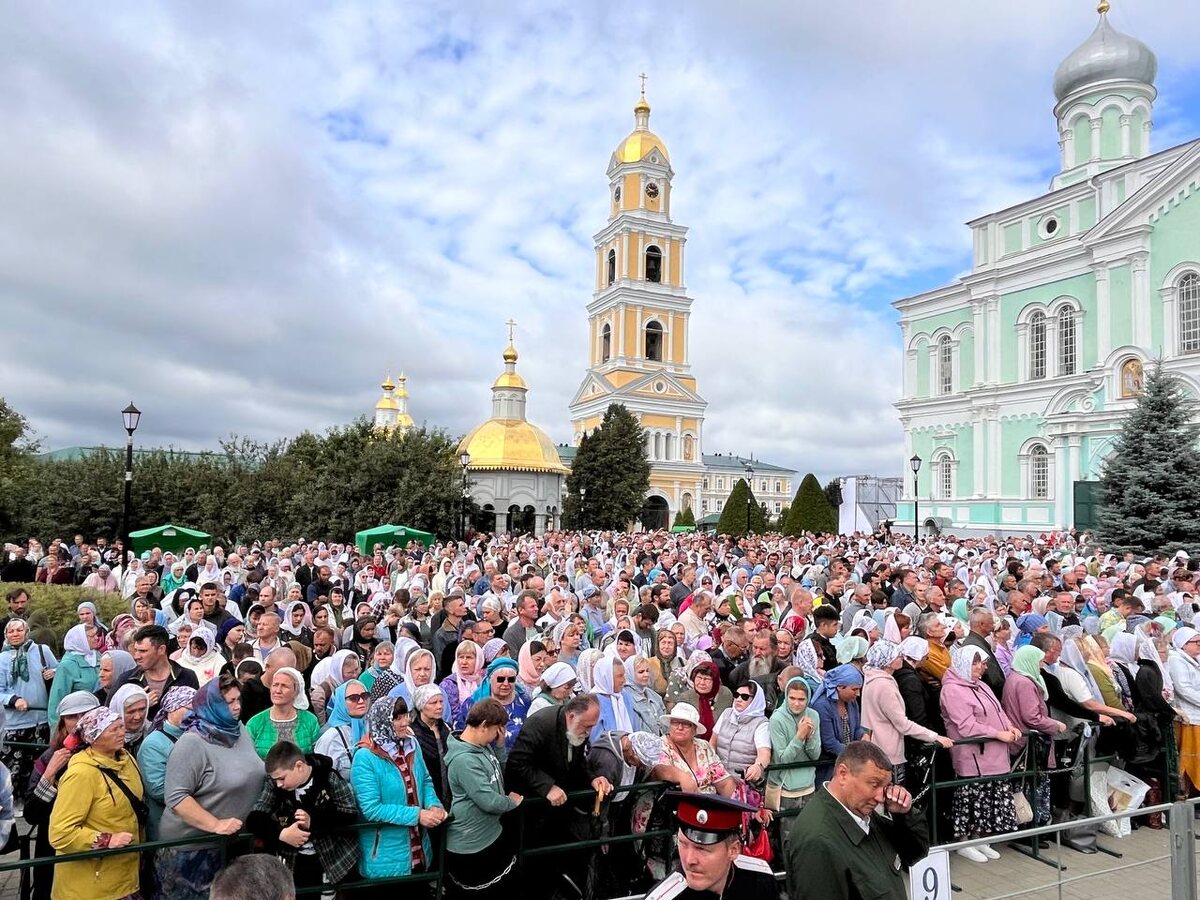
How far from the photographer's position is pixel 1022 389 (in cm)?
3916

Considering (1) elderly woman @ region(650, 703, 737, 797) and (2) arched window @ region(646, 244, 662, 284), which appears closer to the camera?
(1) elderly woman @ region(650, 703, 737, 797)

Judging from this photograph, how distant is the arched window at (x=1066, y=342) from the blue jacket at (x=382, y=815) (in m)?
41.1

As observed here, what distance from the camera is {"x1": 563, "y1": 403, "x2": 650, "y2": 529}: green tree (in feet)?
166

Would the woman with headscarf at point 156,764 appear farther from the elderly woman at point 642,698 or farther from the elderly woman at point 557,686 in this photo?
the elderly woman at point 642,698

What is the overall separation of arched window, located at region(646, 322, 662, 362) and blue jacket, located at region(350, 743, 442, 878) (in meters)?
62.6

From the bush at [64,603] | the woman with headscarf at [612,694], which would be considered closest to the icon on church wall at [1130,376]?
the woman with headscarf at [612,694]

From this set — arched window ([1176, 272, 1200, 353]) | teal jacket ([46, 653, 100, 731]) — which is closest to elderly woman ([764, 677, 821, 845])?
teal jacket ([46, 653, 100, 731])

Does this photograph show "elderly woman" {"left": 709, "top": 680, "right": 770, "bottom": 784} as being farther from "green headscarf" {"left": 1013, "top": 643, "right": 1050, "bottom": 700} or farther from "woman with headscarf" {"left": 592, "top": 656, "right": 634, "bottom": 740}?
"green headscarf" {"left": 1013, "top": 643, "right": 1050, "bottom": 700}

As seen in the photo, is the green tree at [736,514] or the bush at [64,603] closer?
the bush at [64,603]

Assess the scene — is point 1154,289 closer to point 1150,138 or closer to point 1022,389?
point 1022,389

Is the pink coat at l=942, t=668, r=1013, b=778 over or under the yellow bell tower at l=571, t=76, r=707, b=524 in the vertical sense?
under

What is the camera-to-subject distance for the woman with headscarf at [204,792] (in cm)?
388

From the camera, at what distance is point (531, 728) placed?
481 cm

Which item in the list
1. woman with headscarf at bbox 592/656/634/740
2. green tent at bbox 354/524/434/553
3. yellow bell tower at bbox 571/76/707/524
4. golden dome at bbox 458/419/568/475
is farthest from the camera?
yellow bell tower at bbox 571/76/707/524
